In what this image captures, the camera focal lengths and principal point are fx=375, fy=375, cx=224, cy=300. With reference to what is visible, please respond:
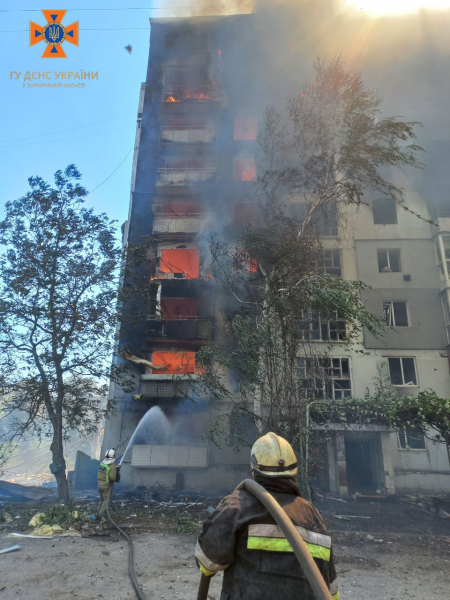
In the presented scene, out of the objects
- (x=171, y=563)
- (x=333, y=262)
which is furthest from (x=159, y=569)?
(x=333, y=262)

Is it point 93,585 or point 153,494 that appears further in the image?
point 153,494

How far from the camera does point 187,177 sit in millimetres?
22734

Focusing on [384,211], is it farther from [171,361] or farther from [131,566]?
[131,566]

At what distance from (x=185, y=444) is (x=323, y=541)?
16.5 metres

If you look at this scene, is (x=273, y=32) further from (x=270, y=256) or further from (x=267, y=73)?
(x=270, y=256)

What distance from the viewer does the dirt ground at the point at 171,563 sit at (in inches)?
209

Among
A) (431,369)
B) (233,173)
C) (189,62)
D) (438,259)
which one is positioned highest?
(189,62)

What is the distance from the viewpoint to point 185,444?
17.5 meters

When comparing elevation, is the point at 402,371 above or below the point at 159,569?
above

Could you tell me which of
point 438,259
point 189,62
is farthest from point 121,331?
point 189,62

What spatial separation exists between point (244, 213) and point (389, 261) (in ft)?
28.2

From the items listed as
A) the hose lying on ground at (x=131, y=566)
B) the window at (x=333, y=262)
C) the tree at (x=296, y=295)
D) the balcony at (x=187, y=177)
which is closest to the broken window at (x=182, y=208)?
the balcony at (x=187, y=177)

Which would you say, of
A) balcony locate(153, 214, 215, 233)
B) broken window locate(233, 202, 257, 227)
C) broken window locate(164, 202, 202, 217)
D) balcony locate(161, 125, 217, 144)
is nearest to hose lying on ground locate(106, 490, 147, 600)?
balcony locate(153, 214, 215, 233)

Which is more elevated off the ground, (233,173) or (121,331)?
(233,173)
